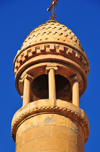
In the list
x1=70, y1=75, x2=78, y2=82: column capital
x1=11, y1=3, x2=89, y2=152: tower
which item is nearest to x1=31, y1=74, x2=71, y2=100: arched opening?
x1=11, y1=3, x2=89, y2=152: tower

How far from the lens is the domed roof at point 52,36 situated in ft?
81.5

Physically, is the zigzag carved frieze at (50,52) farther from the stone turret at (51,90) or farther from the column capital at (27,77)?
the column capital at (27,77)

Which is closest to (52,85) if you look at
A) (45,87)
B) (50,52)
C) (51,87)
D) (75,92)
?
(51,87)

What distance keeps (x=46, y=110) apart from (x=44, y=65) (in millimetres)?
2960

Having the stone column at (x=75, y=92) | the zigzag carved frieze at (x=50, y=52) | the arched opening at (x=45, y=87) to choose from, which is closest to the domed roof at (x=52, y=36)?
the zigzag carved frieze at (x=50, y=52)

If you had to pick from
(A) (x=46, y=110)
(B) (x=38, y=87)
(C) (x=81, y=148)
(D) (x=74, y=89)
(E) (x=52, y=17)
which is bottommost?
(C) (x=81, y=148)

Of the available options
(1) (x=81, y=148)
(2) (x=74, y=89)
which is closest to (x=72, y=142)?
(1) (x=81, y=148)

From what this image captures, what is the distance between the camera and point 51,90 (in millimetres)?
22891

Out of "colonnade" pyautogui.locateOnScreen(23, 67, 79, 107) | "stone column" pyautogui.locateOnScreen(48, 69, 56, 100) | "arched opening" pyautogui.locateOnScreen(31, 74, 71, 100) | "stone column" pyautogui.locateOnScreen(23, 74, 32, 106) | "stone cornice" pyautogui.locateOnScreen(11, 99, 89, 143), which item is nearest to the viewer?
"stone cornice" pyautogui.locateOnScreen(11, 99, 89, 143)

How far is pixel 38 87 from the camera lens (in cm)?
2691

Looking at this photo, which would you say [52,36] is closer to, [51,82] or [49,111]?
[51,82]

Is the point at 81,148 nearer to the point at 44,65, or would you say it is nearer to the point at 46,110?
the point at 46,110

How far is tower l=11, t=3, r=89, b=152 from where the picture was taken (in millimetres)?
21069

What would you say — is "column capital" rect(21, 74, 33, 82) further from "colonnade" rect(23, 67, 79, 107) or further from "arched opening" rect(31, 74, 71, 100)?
"arched opening" rect(31, 74, 71, 100)
